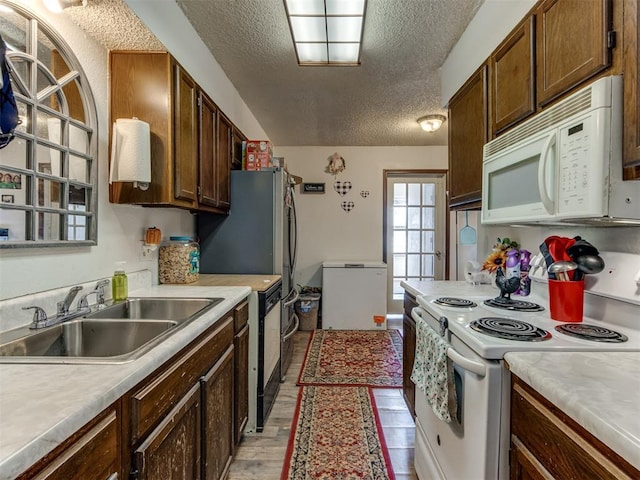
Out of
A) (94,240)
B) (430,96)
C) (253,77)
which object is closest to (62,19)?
(94,240)

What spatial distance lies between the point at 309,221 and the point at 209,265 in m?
2.17

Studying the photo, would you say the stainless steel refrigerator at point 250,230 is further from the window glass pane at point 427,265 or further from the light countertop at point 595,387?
the window glass pane at point 427,265

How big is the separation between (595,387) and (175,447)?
3.70 ft

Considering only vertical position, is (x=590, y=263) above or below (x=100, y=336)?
above

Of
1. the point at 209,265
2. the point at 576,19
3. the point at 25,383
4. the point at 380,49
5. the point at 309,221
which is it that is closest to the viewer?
the point at 25,383

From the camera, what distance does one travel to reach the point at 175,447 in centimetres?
104

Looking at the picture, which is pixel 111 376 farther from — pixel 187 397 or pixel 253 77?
pixel 253 77

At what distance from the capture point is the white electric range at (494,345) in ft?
3.21

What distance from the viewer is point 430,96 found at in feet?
9.87

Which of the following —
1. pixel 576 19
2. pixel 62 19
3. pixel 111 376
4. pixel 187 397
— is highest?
pixel 62 19

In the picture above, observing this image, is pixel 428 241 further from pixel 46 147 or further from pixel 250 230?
pixel 46 147

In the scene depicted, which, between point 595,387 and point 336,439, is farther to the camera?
point 336,439

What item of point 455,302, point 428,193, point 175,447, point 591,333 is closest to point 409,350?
point 455,302

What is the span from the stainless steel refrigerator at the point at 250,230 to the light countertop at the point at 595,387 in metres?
1.86
